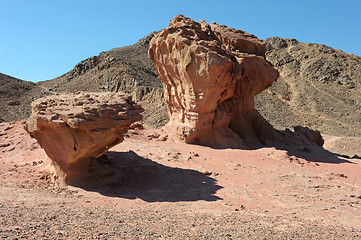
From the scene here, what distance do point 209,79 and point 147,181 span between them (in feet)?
16.9

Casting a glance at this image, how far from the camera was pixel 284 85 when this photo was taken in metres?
43.0

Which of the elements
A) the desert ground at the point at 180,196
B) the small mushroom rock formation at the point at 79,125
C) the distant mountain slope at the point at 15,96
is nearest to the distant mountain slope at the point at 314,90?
the desert ground at the point at 180,196

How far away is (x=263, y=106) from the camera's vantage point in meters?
37.0

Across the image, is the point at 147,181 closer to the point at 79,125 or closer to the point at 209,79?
the point at 79,125

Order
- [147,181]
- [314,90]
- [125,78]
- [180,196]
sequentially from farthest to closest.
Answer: [314,90]
[125,78]
[147,181]
[180,196]

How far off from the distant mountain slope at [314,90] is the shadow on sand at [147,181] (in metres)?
25.8

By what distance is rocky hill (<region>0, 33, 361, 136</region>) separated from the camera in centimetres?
3341

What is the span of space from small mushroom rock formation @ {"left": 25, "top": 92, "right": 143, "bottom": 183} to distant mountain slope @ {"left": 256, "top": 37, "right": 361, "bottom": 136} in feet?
90.4

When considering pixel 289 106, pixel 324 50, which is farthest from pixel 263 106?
pixel 324 50

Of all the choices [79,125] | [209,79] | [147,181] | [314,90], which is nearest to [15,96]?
[209,79]

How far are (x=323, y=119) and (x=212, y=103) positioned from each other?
2723cm

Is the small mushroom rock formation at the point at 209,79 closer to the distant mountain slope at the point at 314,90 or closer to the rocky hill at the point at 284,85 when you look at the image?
the rocky hill at the point at 284,85

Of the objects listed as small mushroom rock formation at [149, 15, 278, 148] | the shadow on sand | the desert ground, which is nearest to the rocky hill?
small mushroom rock formation at [149, 15, 278, 148]

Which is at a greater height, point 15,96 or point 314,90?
point 314,90
